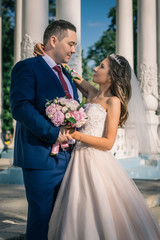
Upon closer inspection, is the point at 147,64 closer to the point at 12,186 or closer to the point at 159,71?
the point at 159,71

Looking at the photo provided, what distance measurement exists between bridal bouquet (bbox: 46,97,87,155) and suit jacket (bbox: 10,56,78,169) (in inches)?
4.7

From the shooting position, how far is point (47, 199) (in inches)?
256

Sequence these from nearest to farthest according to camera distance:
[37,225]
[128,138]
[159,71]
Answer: [37,225]
[128,138]
[159,71]

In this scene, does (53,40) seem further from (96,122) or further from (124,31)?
(124,31)

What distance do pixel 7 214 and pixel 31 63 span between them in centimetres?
678

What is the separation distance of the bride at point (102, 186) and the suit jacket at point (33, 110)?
2.21 ft

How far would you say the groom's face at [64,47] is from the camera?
22.0 ft

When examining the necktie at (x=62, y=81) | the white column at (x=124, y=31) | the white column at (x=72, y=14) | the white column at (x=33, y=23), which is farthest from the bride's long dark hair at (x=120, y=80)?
the white column at (x=124, y=31)

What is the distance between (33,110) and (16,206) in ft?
25.8

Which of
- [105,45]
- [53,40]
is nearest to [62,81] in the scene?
[53,40]

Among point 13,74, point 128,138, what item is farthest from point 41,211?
point 128,138

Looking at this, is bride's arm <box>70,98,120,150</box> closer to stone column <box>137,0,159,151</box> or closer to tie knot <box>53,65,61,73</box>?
tie knot <box>53,65,61,73</box>

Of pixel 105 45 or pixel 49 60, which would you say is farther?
pixel 105 45

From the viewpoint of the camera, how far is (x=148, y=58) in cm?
3141
